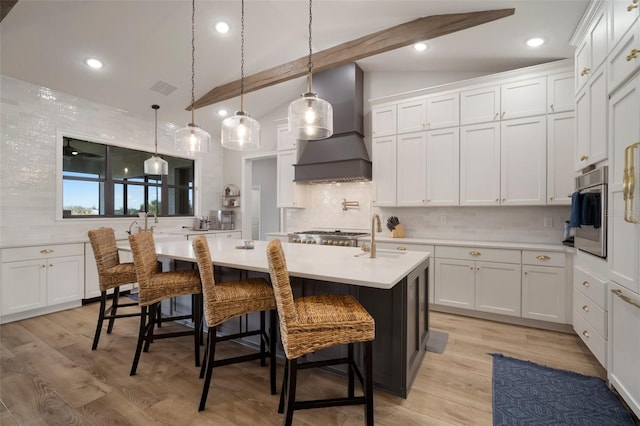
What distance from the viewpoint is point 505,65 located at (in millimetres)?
3598

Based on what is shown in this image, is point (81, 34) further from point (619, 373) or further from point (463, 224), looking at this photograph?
point (619, 373)

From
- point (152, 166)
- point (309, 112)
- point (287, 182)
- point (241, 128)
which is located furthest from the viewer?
point (287, 182)

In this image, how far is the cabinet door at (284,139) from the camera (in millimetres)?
5039

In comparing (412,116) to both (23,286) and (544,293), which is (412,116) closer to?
(544,293)

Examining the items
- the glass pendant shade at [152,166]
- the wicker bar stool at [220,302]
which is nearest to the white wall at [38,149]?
the glass pendant shade at [152,166]

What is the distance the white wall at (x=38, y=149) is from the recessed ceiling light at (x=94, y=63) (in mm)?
772

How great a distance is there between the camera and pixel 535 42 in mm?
2986

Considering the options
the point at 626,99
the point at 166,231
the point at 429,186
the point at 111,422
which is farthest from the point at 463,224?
the point at 166,231

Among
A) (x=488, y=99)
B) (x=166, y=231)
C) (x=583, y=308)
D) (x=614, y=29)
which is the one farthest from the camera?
(x=166, y=231)

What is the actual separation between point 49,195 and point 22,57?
1637mm

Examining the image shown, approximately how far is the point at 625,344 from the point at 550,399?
558 mm

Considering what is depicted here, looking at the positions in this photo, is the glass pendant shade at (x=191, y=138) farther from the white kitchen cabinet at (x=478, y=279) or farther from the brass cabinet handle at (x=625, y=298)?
the brass cabinet handle at (x=625, y=298)

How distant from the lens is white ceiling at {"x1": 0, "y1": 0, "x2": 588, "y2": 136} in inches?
111

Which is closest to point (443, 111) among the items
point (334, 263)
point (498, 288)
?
point (498, 288)
